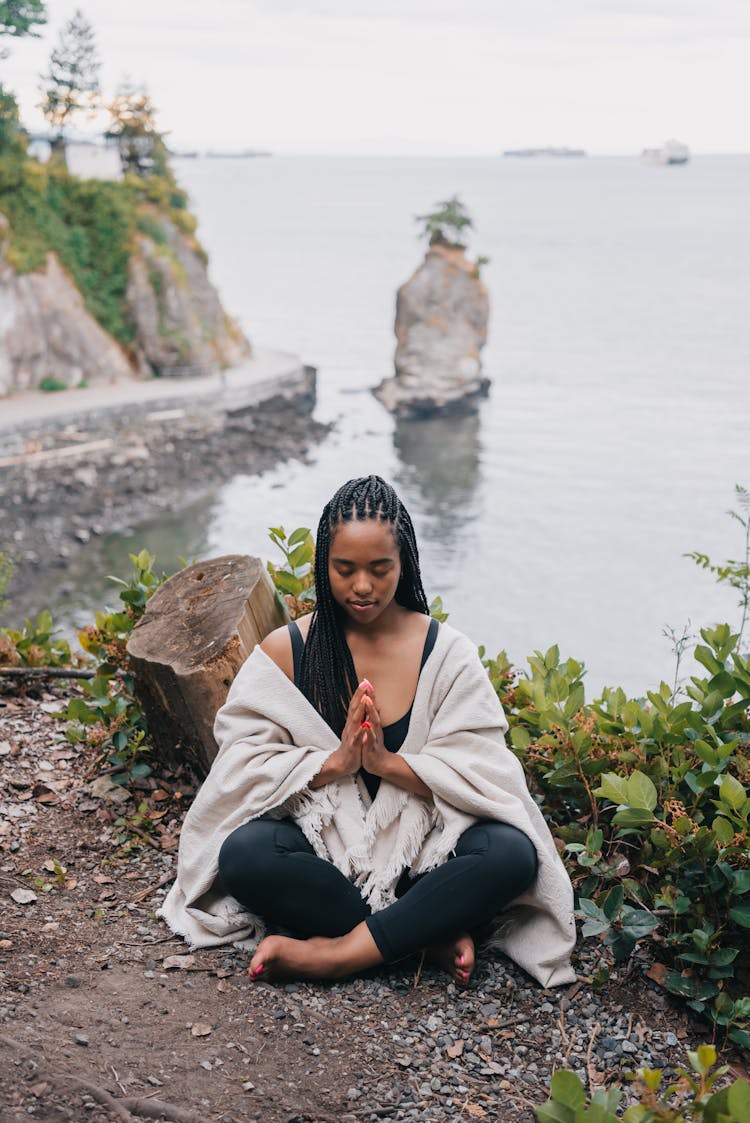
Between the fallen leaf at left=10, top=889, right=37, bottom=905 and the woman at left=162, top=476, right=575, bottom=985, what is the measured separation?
416 mm

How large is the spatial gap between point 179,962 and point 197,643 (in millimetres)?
1063

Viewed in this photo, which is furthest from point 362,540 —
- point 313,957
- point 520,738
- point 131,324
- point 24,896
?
point 131,324

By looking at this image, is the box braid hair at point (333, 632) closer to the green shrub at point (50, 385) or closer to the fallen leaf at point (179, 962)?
the fallen leaf at point (179, 962)

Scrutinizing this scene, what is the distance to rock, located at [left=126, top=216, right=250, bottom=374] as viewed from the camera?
31.0 metres

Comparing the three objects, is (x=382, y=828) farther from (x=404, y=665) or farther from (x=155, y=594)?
(x=155, y=594)

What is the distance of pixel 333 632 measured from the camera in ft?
10.5

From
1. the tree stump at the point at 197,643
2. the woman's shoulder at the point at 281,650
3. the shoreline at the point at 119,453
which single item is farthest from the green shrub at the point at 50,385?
the woman's shoulder at the point at 281,650

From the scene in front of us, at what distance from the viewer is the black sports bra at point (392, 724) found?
3146 millimetres

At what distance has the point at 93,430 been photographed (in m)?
26.8

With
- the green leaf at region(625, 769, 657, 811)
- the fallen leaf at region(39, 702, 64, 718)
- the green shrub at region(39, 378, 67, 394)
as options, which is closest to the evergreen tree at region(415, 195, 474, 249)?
the green shrub at region(39, 378, 67, 394)

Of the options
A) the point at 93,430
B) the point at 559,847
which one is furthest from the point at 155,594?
the point at 93,430

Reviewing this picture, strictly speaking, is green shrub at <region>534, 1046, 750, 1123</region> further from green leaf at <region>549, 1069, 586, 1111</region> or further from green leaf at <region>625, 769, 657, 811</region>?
green leaf at <region>625, 769, 657, 811</region>

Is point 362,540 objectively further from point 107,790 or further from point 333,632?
point 107,790

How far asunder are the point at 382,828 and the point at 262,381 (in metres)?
30.8
